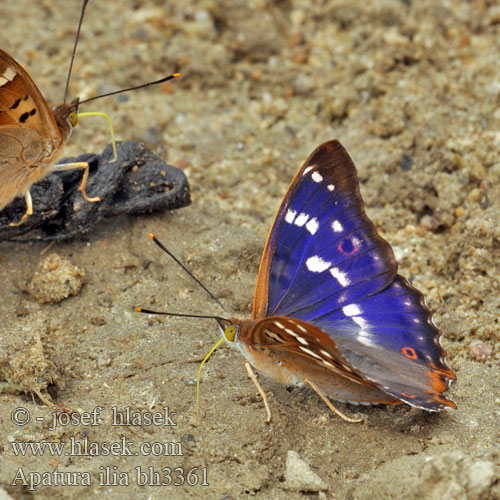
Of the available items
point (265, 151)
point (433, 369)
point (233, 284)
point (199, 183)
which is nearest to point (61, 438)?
point (233, 284)

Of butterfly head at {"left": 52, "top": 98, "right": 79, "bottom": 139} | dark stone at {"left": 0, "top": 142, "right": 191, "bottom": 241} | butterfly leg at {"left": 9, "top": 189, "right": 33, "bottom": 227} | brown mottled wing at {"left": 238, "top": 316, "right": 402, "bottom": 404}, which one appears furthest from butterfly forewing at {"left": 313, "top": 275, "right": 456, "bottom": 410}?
butterfly head at {"left": 52, "top": 98, "right": 79, "bottom": 139}

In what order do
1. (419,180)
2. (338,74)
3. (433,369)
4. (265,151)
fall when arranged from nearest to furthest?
(433,369), (419,180), (265,151), (338,74)

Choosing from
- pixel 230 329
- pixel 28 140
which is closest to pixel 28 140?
pixel 28 140

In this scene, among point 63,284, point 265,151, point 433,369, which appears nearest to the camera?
point 433,369

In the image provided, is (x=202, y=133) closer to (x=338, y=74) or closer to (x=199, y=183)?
(x=199, y=183)

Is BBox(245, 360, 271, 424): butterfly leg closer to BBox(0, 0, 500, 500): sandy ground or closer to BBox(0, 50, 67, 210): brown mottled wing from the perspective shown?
BBox(0, 0, 500, 500): sandy ground

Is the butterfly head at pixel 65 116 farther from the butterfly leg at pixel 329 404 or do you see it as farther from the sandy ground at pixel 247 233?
the butterfly leg at pixel 329 404
